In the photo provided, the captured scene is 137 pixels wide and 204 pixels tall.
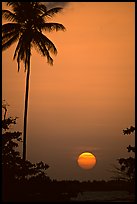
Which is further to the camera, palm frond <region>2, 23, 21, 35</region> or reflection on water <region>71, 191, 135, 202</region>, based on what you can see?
reflection on water <region>71, 191, 135, 202</region>

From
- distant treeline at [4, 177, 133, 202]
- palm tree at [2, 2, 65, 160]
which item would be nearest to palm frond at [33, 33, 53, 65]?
palm tree at [2, 2, 65, 160]

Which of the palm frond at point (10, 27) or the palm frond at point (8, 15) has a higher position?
the palm frond at point (8, 15)

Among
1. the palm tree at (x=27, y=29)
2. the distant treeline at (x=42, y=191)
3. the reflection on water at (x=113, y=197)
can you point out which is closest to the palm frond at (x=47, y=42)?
the palm tree at (x=27, y=29)

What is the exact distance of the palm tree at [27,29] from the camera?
33.1 m

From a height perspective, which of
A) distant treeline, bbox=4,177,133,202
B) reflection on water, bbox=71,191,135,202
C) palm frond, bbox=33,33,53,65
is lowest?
reflection on water, bbox=71,191,135,202

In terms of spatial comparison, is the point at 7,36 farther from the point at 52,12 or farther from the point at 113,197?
the point at 113,197

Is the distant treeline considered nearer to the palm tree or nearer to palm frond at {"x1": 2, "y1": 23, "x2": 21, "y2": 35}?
the palm tree

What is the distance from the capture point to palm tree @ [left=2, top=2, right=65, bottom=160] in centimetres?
3306

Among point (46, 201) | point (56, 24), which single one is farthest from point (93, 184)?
point (46, 201)

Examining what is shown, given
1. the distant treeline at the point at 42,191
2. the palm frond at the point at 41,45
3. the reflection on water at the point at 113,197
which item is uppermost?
the palm frond at the point at 41,45

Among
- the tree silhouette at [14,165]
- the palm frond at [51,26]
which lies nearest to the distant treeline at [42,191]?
the tree silhouette at [14,165]

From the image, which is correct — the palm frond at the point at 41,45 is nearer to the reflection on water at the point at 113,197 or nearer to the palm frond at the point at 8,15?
the palm frond at the point at 8,15

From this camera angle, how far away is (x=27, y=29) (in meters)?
33.8

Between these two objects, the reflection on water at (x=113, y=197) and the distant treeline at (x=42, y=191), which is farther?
the reflection on water at (x=113, y=197)
